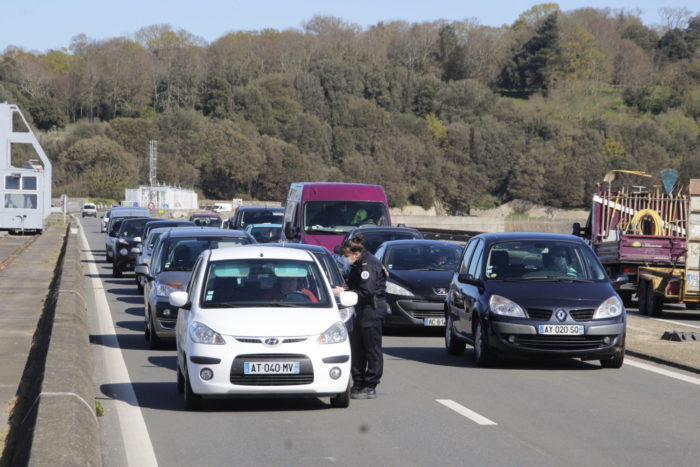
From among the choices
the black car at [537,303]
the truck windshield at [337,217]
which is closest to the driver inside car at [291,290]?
the black car at [537,303]

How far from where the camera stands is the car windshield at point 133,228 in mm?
34938

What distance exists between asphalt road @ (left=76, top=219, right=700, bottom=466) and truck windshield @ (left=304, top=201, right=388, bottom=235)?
11976 millimetres

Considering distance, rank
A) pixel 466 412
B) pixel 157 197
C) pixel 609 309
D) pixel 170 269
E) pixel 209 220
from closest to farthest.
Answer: pixel 466 412
pixel 609 309
pixel 170 269
pixel 209 220
pixel 157 197

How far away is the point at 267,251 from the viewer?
10898 millimetres

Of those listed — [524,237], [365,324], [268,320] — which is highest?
[524,237]

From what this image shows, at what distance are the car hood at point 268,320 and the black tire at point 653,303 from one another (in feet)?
43.2

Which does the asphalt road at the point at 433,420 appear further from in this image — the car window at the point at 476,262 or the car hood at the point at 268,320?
the car window at the point at 476,262

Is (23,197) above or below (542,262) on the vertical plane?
below

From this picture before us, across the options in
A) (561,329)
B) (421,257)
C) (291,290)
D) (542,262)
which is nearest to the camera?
(291,290)

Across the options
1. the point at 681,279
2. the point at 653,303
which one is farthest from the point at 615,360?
the point at 653,303

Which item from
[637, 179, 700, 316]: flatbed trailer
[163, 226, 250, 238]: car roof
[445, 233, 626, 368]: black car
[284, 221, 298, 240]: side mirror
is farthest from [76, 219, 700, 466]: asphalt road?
[284, 221, 298, 240]: side mirror

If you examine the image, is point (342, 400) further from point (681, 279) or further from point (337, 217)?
point (337, 217)

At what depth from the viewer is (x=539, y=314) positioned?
42.6 ft

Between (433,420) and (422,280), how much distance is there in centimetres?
807
